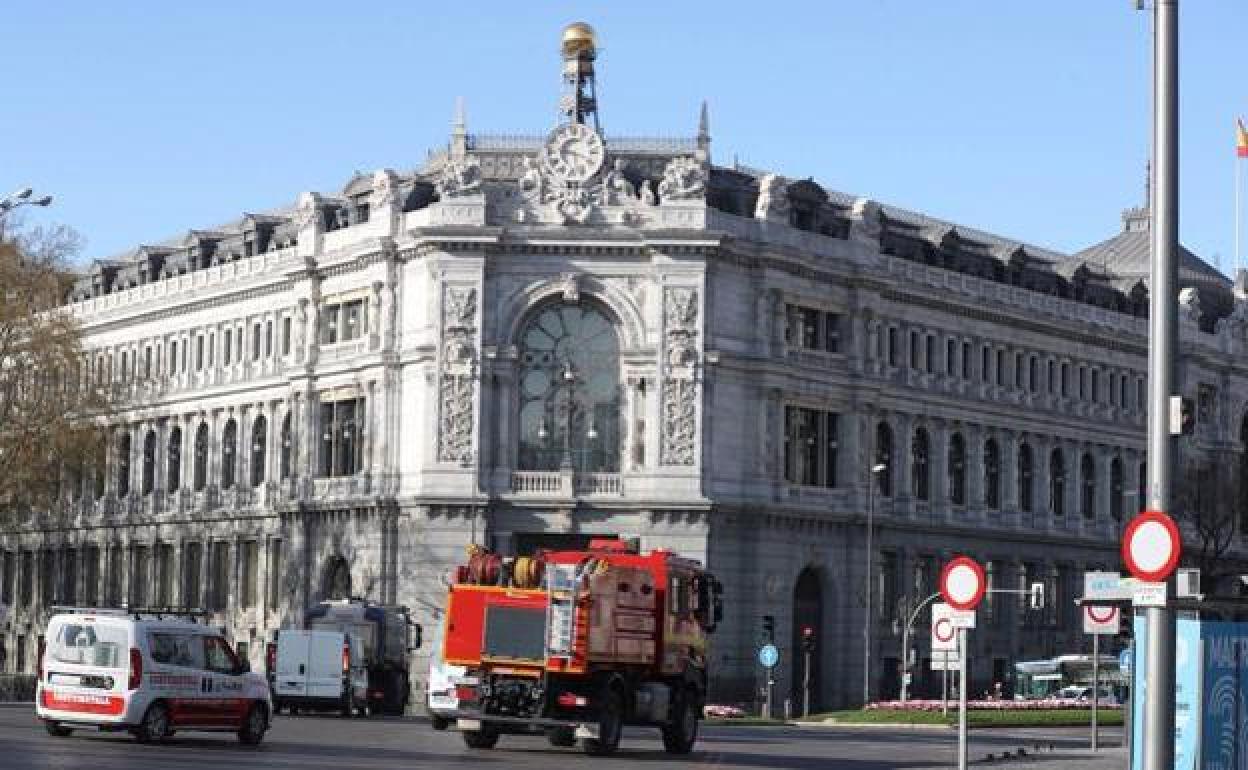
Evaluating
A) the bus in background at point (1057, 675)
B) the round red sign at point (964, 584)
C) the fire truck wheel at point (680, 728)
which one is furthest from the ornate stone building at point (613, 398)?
the round red sign at point (964, 584)

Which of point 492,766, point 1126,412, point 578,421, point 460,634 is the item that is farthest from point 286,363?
point 492,766

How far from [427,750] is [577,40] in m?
55.2

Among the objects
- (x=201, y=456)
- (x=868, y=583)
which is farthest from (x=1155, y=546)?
(x=201, y=456)

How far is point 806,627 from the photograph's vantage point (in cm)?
Answer: 9744

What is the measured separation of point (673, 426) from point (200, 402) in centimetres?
2825

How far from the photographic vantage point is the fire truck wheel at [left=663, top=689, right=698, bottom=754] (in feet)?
161

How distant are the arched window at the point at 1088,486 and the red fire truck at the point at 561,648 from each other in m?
70.5

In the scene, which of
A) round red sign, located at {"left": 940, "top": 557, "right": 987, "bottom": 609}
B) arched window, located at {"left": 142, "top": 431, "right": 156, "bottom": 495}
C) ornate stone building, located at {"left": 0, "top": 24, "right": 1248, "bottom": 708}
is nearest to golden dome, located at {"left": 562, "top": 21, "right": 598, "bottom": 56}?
ornate stone building, located at {"left": 0, "top": 24, "right": 1248, "bottom": 708}

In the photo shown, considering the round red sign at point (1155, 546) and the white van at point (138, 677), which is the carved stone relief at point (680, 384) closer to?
the white van at point (138, 677)

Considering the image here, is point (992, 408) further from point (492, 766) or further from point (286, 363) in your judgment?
point (492, 766)

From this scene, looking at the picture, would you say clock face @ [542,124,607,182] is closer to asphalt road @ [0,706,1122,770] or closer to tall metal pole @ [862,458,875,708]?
tall metal pole @ [862,458,875,708]

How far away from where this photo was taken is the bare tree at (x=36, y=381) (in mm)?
86062

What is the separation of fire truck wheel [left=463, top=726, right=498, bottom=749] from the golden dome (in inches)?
2102

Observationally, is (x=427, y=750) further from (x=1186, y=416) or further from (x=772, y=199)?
(x=772, y=199)
